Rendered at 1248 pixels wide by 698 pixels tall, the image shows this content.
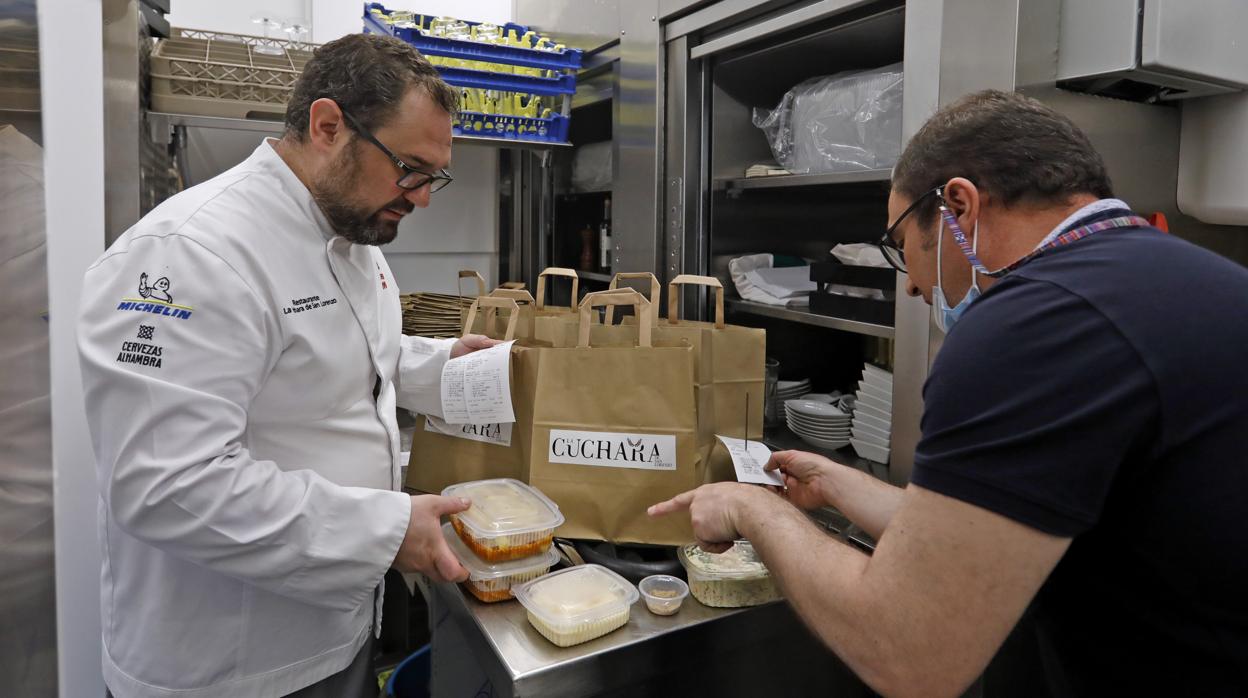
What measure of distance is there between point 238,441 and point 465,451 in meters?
0.54

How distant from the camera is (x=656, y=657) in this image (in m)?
1.18

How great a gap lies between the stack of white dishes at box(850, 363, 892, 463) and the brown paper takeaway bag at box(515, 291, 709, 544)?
55cm

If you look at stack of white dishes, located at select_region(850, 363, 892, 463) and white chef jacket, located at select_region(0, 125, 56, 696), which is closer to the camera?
white chef jacket, located at select_region(0, 125, 56, 696)

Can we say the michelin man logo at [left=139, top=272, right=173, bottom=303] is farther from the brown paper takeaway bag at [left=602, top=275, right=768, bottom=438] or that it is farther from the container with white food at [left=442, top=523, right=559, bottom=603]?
the brown paper takeaway bag at [left=602, top=275, right=768, bottom=438]

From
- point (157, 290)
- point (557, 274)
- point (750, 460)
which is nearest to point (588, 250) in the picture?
point (557, 274)

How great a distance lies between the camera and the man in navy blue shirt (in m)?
0.75

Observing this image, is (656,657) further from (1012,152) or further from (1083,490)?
(1012,152)

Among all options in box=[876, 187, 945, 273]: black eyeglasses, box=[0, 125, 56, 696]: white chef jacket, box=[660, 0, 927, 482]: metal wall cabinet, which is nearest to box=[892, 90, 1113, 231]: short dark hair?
box=[876, 187, 945, 273]: black eyeglasses

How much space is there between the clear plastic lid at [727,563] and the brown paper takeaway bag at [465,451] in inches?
15.5

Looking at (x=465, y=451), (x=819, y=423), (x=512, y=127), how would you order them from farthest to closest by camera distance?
(x=512, y=127)
(x=819, y=423)
(x=465, y=451)

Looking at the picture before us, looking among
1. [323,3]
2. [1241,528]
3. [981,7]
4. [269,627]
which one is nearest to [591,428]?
[269,627]

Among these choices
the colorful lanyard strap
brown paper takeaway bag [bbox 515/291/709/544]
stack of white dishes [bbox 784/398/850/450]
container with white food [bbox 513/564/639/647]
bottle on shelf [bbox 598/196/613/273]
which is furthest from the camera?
bottle on shelf [bbox 598/196/613/273]

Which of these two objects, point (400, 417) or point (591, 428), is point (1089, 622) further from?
point (400, 417)

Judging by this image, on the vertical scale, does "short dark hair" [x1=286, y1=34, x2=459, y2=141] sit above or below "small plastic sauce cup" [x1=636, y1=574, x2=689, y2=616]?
above
